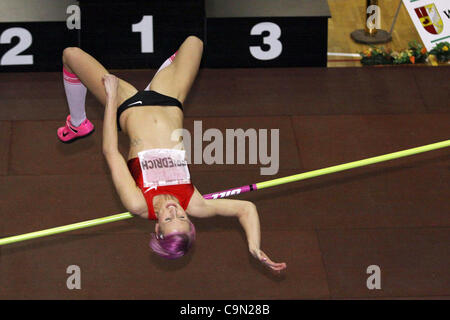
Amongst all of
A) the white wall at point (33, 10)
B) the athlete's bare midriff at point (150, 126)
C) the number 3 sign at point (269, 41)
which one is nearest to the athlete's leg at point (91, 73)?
the athlete's bare midriff at point (150, 126)

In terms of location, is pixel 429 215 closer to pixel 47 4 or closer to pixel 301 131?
pixel 301 131

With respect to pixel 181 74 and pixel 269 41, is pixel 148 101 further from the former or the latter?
pixel 269 41

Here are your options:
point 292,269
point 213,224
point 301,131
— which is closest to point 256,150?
point 301,131

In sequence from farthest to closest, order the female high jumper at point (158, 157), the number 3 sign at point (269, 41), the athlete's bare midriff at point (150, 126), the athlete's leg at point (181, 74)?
the number 3 sign at point (269, 41) < the athlete's leg at point (181, 74) < the athlete's bare midriff at point (150, 126) < the female high jumper at point (158, 157)

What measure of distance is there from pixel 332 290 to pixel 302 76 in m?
3.08

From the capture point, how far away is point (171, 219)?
5547 mm

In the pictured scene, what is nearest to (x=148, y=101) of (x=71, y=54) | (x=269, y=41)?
(x=71, y=54)

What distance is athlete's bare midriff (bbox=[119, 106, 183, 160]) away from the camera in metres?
6.10

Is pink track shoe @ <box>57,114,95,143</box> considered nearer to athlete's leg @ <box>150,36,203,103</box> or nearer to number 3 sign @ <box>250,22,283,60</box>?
athlete's leg @ <box>150,36,203,103</box>

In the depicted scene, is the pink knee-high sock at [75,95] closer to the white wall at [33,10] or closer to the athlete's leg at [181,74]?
the athlete's leg at [181,74]

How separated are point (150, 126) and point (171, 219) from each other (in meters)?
0.96

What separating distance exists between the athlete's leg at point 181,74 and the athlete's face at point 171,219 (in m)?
1.28

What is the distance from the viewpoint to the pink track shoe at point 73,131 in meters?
7.49

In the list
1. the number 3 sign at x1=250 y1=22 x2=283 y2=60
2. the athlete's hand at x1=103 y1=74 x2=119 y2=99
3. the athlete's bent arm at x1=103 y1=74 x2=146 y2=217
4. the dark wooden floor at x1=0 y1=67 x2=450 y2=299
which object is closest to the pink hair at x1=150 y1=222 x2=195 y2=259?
the athlete's bent arm at x1=103 y1=74 x2=146 y2=217
